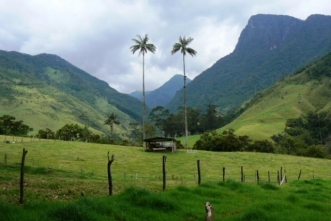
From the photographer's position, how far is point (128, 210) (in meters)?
14.0

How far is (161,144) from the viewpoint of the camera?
→ 79.9m

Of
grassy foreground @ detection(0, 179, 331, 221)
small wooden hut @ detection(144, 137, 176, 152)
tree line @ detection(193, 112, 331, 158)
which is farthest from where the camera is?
tree line @ detection(193, 112, 331, 158)

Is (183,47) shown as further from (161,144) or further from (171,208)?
(171,208)

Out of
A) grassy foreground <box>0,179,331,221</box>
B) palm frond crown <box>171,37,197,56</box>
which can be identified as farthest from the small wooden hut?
grassy foreground <box>0,179,331,221</box>

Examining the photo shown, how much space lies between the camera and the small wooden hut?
79125mm

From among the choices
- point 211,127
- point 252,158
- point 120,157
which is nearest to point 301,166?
point 252,158

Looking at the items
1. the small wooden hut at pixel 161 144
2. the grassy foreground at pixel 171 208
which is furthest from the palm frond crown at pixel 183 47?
the grassy foreground at pixel 171 208

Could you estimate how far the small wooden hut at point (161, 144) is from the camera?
260 ft

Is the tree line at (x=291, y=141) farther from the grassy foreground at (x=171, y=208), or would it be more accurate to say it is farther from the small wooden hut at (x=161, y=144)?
the grassy foreground at (x=171, y=208)

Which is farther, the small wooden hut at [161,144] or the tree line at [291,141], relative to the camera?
the tree line at [291,141]

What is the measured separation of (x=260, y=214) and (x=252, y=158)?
60366mm

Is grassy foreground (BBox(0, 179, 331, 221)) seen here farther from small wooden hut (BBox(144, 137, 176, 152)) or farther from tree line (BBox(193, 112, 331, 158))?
tree line (BBox(193, 112, 331, 158))

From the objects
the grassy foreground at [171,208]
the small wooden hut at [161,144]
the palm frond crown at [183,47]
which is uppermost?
the palm frond crown at [183,47]

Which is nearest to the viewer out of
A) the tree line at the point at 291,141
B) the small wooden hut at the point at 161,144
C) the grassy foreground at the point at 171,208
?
the grassy foreground at the point at 171,208
